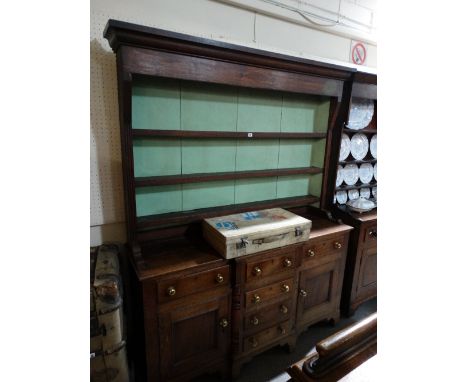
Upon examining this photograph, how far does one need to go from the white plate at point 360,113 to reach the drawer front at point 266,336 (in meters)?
1.62

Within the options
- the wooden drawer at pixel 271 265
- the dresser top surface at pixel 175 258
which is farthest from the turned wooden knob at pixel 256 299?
the dresser top surface at pixel 175 258

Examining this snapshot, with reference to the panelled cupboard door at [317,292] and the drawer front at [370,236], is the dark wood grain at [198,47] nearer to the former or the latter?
the drawer front at [370,236]

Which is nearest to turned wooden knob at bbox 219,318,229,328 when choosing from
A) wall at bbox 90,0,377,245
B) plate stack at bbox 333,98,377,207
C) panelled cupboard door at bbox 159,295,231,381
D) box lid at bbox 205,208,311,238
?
panelled cupboard door at bbox 159,295,231,381

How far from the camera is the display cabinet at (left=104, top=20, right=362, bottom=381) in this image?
1343 millimetres

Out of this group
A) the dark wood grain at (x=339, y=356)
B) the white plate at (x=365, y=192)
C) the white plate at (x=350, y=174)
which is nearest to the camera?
the dark wood grain at (x=339, y=356)

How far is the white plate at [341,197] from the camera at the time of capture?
2.33m

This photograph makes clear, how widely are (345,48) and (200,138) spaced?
1.52 m

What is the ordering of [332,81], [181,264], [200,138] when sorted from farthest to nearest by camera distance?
[332,81]
[200,138]
[181,264]

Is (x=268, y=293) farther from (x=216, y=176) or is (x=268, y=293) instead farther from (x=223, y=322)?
(x=216, y=176)
